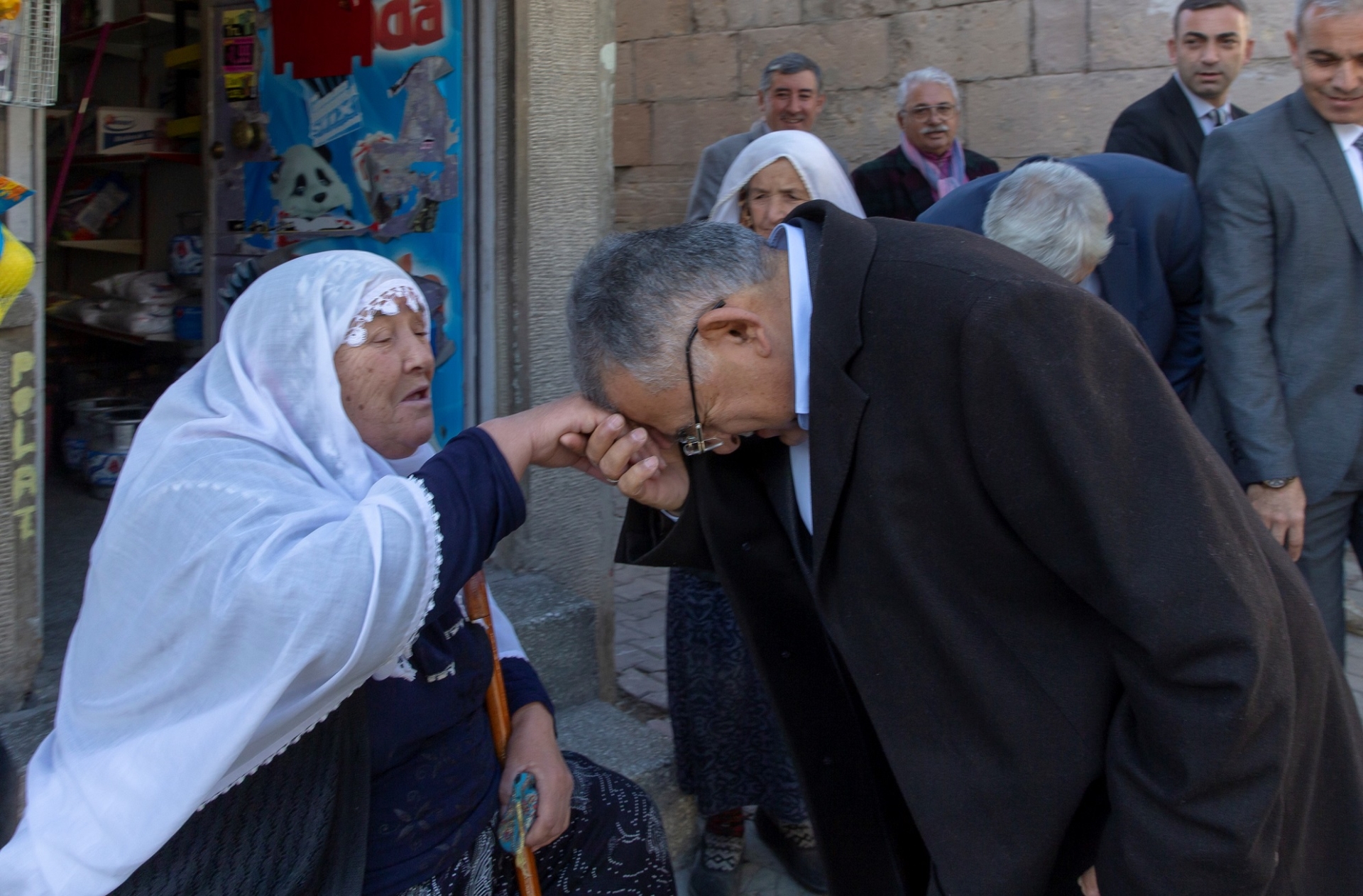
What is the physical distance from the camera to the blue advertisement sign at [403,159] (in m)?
3.62

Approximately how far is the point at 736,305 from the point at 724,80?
5714 mm

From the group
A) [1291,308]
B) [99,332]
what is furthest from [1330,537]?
[99,332]

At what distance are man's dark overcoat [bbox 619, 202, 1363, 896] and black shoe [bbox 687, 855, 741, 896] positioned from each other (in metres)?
1.64

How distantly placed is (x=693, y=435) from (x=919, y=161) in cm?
362

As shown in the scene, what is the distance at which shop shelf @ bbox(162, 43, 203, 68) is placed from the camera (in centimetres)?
512

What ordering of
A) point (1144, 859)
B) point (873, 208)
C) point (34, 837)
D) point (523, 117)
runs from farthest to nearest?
point (873, 208) < point (523, 117) < point (34, 837) < point (1144, 859)

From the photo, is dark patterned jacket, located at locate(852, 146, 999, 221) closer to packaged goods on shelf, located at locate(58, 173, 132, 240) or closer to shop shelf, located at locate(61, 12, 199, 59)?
shop shelf, located at locate(61, 12, 199, 59)

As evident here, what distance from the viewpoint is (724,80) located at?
22.7 ft

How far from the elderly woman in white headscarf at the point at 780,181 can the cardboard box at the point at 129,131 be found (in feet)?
10.2

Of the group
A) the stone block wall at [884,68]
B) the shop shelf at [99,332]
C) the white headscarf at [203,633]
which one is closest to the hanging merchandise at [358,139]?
the shop shelf at [99,332]

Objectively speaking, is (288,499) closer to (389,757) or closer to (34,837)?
(389,757)

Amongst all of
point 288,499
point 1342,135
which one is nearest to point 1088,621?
point 288,499

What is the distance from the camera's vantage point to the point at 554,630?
357 cm

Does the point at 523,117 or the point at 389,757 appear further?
the point at 523,117
